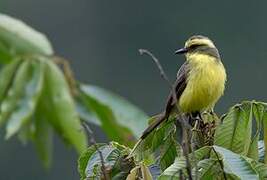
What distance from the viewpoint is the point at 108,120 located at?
3.43m

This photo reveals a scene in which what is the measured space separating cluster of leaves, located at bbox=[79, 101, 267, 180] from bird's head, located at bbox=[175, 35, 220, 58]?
1.70m

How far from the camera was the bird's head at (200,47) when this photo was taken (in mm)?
4957

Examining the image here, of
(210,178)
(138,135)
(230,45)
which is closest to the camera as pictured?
(210,178)

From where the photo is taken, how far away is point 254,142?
9.84 feet

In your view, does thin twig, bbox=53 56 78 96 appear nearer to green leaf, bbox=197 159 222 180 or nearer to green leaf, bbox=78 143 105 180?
green leaf, bbox=78 143 105 180

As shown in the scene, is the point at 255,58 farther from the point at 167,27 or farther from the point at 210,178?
the point at 210,178

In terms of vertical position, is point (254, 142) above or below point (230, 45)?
above

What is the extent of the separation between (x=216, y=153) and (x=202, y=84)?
77.4 inches

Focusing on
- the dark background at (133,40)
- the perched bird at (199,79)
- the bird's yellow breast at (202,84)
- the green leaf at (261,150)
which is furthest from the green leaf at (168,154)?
the dark background at (133,40)

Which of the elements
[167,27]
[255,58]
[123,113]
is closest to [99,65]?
[167,27]

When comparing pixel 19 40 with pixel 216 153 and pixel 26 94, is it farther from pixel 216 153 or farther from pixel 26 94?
pixel 216 153

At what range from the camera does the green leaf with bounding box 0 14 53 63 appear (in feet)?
10.0

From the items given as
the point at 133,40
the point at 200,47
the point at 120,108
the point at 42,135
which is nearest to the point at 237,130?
the point at 42,135

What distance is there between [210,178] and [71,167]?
41.9 feet
